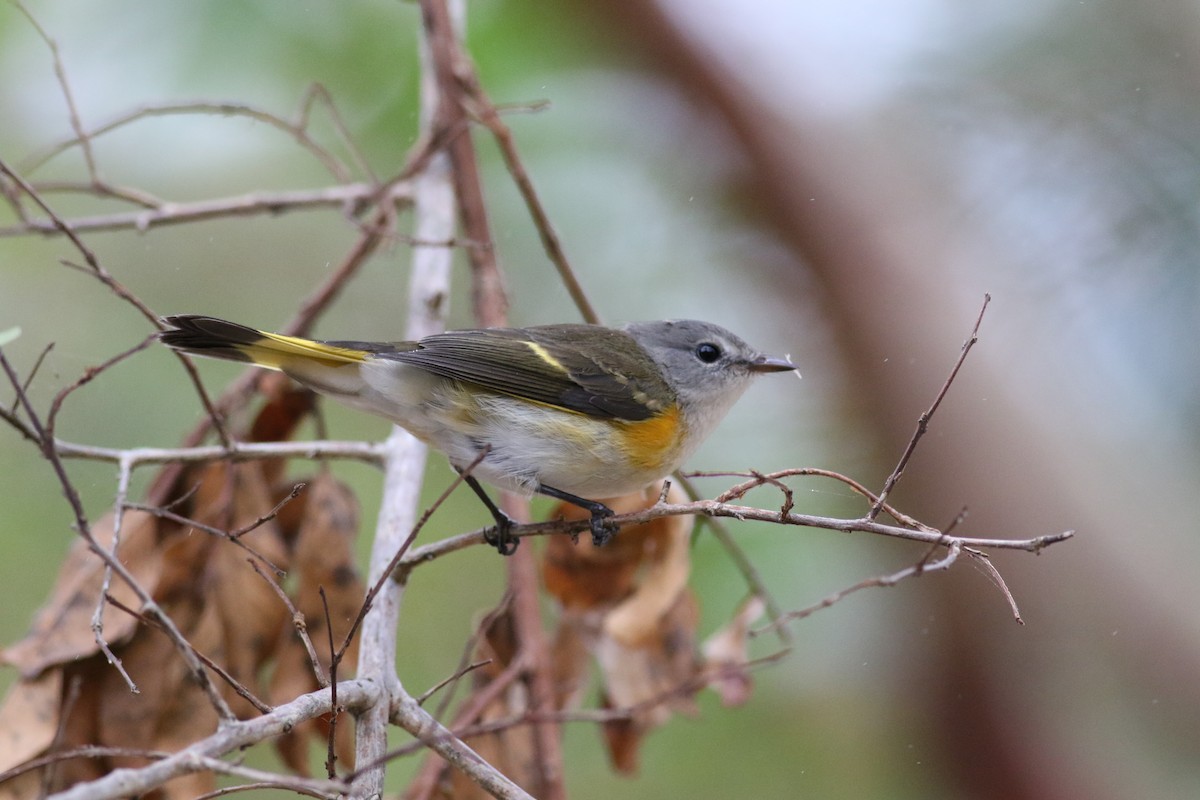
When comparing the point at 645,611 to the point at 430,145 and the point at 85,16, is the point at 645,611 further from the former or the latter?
the point at 85,16

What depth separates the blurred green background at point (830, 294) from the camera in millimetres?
3924

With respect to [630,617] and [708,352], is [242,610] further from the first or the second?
[708,352]

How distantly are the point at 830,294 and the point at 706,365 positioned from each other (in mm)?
1902

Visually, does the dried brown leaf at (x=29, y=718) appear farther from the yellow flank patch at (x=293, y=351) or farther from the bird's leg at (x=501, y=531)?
the bird's leg at (x=501, y=531)

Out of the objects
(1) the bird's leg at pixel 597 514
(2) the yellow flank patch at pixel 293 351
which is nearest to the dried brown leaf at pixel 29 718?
(2) the yellow flank patch at pixel 293 351

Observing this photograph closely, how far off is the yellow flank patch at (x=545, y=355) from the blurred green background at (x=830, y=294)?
1.13 m

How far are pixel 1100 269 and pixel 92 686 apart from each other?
3.26 metres

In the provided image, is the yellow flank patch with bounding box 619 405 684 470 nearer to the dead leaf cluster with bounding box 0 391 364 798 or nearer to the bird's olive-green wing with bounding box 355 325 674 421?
the bird's olive-green wing with bounding box 355 325 674 421

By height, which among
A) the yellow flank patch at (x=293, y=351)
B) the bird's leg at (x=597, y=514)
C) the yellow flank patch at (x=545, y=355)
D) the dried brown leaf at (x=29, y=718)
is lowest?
the dried brown leaf at (x=29, y=718)

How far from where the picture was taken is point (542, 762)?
102 inches

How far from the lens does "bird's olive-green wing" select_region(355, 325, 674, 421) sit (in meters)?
2.55

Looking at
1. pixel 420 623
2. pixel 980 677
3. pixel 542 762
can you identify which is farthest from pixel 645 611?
pixel 980 677

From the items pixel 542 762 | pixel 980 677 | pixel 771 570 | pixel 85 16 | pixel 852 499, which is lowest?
pixel 542 762

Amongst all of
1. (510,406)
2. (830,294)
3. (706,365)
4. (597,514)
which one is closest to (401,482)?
(510,406)
